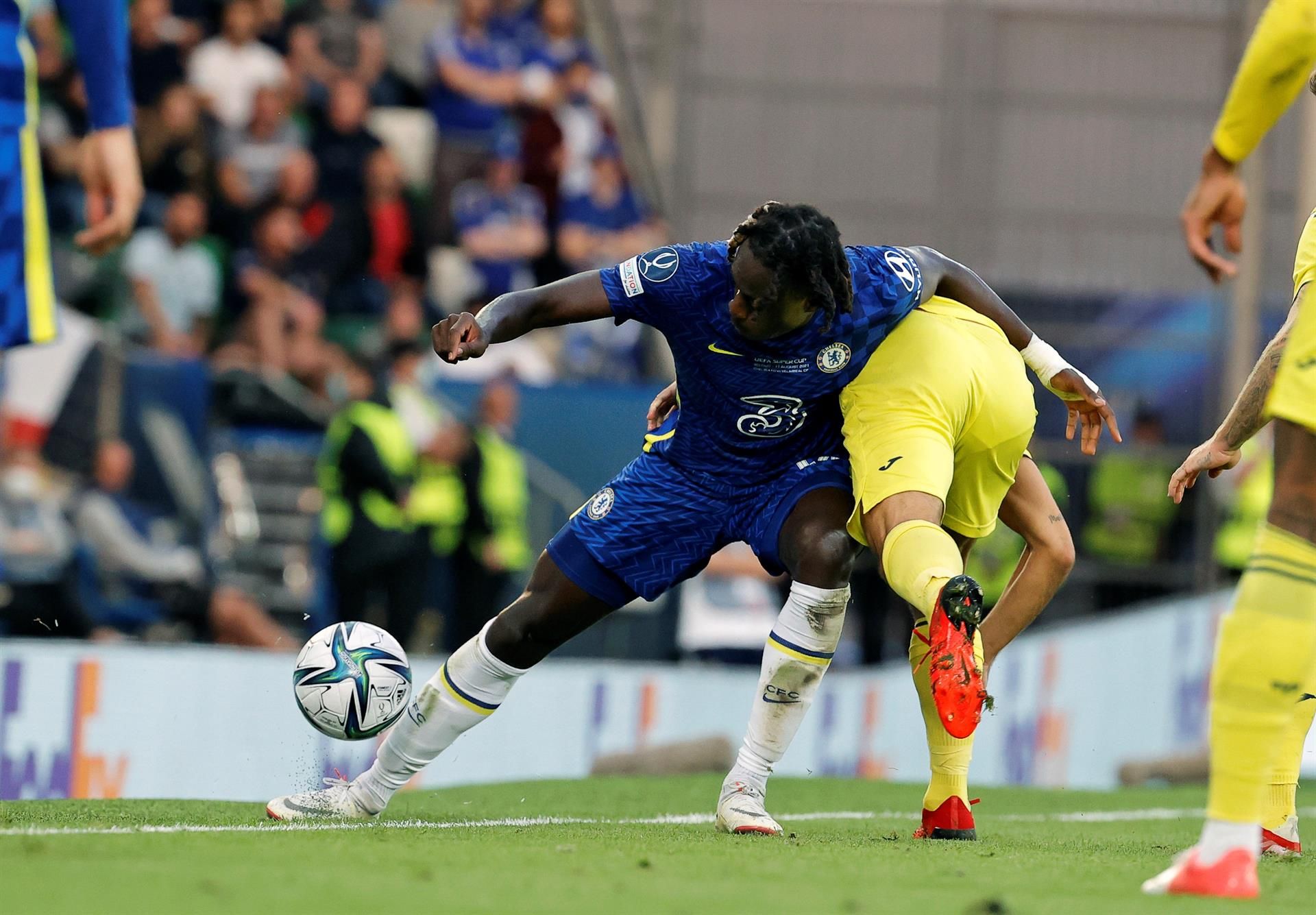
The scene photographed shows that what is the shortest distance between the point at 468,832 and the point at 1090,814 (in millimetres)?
3397

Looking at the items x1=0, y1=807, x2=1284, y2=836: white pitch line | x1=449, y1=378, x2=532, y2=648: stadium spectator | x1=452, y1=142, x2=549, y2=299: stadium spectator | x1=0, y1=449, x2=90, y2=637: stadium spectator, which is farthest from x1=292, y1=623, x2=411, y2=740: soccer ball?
x1=452, y1=142, x2=549, y2=299: stadium spectator

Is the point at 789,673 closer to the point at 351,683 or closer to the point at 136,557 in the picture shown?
the point at 351,683

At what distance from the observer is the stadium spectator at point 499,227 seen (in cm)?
1355

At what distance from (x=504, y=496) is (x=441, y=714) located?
5.53 meters

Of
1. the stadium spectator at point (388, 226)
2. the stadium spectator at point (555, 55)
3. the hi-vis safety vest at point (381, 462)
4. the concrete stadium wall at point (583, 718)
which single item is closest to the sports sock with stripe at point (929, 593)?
the concrete stadium wall at point (583, 718)

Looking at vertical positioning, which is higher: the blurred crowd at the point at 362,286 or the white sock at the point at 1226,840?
the white sock at the point at 1226,840

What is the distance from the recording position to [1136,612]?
41.1 feet

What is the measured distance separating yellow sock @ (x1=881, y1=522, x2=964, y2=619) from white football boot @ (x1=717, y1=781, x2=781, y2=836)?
30.9 inches

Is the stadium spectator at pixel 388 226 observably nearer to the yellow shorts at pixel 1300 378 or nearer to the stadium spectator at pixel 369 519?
the stadium spectator at pixel 369 519

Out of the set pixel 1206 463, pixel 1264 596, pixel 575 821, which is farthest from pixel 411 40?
pixel 1264 596

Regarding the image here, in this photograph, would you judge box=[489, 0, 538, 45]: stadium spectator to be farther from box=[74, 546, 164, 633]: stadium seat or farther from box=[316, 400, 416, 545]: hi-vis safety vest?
box=[74, 546, 164, 633]: stadium seat

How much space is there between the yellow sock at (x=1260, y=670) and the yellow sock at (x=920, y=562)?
3.46 ft

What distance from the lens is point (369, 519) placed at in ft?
34.8

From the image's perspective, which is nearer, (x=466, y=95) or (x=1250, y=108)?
(x=1250, y=108)
